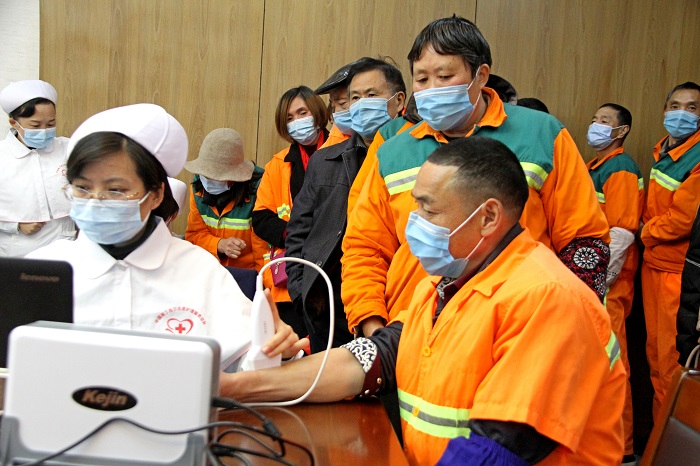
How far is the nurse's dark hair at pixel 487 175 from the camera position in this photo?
158cm

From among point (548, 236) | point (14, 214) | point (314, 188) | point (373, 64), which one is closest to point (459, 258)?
point (548, 236)

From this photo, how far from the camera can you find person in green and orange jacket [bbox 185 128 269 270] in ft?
12.4

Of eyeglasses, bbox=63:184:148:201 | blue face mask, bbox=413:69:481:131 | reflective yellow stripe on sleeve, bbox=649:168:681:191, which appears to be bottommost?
reflective yellow stripe on sleeve, bbox=649:168:681:191

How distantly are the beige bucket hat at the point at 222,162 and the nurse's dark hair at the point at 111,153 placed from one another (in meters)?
2.01

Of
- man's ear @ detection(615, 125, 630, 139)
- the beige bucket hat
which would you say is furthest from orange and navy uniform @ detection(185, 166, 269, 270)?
man's ear @ detection(615, 125, 630, 139)

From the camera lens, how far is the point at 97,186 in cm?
169

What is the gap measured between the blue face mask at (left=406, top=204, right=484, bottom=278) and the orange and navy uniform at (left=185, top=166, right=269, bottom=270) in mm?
2190

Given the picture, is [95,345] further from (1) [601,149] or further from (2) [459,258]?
(1) [601,149]

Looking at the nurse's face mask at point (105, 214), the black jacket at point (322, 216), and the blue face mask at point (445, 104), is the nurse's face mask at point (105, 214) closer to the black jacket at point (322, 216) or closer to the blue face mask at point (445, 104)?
the blue face mask at point (445, 104)

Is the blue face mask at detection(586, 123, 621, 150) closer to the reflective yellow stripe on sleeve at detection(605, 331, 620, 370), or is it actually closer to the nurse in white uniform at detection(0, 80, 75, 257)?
the nurse in white uniform at detection(0, 80, 75, 257)

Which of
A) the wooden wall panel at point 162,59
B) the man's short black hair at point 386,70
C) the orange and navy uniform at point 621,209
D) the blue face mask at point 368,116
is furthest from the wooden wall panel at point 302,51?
the blue face mask at point 368,116

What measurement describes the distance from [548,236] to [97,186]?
133 centimetres

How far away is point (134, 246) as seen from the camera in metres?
1.76

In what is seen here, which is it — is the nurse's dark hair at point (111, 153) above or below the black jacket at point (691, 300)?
above
